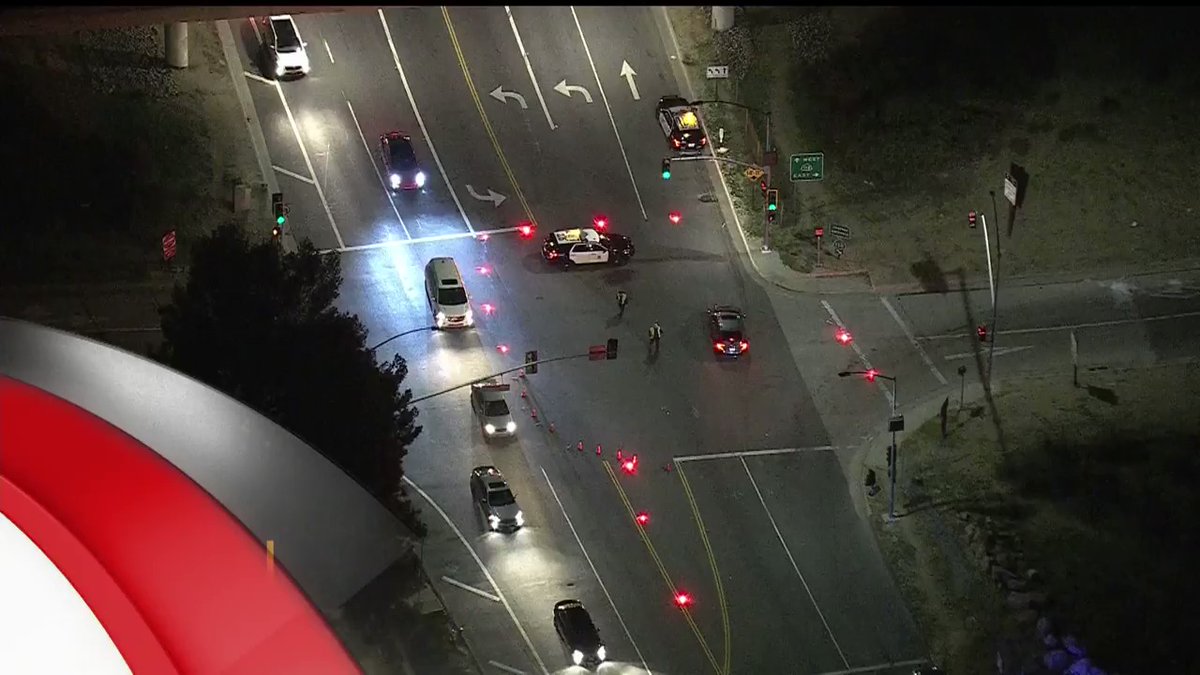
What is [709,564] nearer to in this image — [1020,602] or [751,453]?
[751,453]

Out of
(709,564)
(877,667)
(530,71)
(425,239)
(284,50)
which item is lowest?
(877,667)

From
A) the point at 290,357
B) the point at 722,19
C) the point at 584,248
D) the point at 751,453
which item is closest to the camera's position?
the point at 290,357

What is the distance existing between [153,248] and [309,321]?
11.5 meters

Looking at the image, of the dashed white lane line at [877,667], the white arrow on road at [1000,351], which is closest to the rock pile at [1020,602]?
the dashed white lane line at [877,667]

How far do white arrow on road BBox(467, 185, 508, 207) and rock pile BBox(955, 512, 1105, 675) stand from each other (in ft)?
58.1

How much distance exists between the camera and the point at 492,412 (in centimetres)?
4256

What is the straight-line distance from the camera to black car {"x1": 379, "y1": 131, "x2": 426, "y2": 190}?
5088 cm

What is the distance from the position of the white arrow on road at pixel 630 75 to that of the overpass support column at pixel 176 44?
13.9m

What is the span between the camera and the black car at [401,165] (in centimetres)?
5088

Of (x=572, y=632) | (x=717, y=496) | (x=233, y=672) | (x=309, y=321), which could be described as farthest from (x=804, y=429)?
(x=233, y=672)

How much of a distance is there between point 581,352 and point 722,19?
15624 millimetres

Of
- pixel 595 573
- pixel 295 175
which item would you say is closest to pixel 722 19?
pixel 295 175

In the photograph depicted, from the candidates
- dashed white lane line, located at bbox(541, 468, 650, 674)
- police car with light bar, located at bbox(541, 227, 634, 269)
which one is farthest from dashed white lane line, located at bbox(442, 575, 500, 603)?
police car with light bar, located at bbox(541, 227, 634, 269)

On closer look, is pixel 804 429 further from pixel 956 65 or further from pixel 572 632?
pixel 956 65
